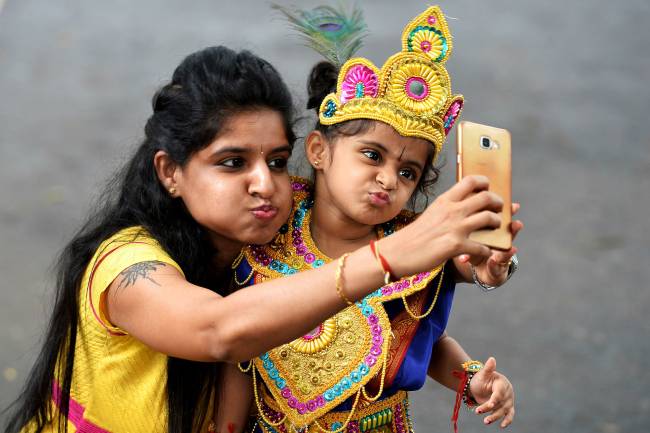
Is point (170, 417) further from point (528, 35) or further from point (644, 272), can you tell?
point (528, 35)

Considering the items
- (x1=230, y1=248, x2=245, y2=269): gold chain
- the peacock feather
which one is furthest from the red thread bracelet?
the peacock feather

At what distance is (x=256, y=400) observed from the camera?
260 cm

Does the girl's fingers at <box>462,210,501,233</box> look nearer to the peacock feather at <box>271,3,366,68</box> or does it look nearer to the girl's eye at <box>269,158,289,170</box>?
the girl's eye at <box>269,158,289,170</box>

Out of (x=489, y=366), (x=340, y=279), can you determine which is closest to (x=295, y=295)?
(x=340, y=279)

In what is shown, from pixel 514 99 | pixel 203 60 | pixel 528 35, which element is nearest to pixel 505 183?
pixel 203 60

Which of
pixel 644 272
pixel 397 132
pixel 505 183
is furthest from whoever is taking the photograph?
pixel 644 272

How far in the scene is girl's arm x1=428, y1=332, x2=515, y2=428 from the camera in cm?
248

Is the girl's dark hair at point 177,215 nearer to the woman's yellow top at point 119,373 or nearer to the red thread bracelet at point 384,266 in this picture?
the woman's yellow top at point 119,373

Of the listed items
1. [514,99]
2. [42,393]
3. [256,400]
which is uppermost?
[514,99]

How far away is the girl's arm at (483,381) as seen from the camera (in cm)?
248

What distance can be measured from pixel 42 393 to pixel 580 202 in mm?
5393

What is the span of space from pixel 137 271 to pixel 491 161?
37.6 inches

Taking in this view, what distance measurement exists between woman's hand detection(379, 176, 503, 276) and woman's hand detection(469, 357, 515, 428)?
2.14 feet

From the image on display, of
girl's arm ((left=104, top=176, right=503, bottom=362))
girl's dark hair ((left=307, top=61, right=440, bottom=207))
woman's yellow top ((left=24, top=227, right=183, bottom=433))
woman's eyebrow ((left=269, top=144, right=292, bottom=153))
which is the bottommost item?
woman's yellow top ((left=24, top=227, right=183, bottom=433))
